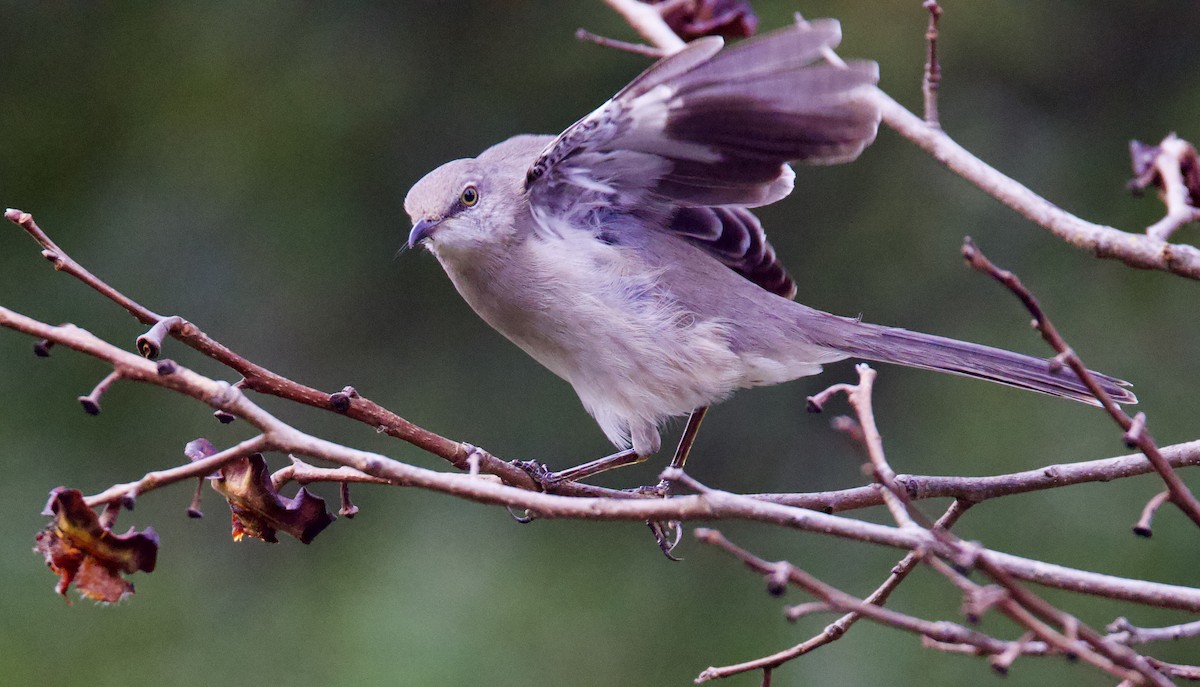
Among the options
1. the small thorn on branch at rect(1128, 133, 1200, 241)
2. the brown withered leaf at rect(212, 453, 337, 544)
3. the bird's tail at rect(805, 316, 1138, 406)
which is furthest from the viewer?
the bird's tail at rect(805, 316, 1138, 406)

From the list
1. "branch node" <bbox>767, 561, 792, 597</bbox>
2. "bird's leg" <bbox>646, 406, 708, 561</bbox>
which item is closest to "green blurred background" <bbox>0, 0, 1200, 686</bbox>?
"bird's leg" <bbox>646, 406, 708, 561</bbox>

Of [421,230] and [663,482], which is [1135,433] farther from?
[421,230]

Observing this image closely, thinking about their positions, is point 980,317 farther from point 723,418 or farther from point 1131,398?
point 1131,398

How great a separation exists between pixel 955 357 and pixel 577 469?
97cm

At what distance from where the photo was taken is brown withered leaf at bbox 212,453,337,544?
1.85m

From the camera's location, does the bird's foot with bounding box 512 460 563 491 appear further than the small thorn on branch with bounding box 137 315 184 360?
Yes

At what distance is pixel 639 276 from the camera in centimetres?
322

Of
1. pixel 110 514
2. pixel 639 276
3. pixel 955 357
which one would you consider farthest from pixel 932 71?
pixel 110 514

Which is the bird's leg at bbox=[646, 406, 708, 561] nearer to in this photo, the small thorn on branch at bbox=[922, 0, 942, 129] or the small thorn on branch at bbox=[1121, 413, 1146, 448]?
the small thorn on branch at bbox=[922, 0, 942, 129]

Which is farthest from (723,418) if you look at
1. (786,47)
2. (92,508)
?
(92,508)

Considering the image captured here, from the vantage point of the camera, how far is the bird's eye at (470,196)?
3244mm

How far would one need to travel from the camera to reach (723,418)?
5102mm

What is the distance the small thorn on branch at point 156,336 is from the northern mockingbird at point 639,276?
122 cm

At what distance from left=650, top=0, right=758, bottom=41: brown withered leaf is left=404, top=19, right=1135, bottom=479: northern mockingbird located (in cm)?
24
